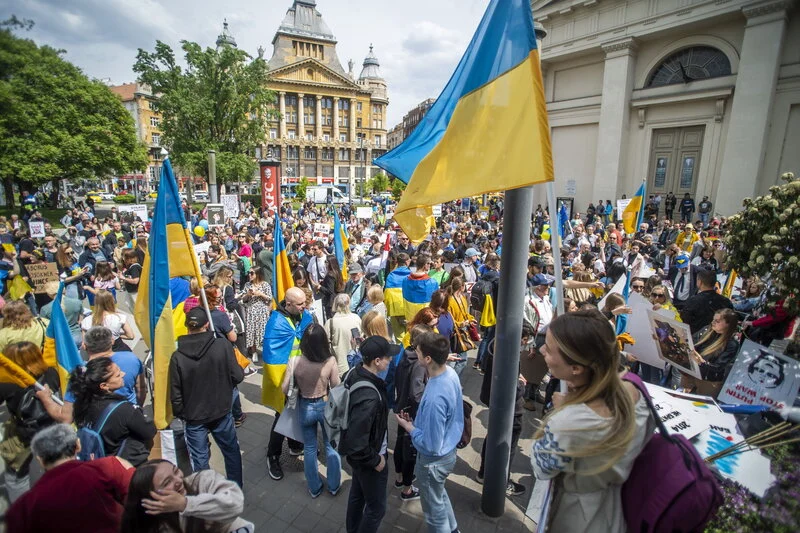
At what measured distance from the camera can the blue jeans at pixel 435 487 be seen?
310 cm

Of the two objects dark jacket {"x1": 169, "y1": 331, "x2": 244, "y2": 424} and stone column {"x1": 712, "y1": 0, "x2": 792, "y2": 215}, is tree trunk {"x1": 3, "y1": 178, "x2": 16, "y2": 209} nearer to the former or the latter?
dark jacket {"x1": 169, "y1": 331, "x2": 244, "y2": 424}

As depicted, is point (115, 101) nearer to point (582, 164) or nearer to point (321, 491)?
point (582, 164)

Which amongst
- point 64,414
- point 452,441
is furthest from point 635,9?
point 64,414

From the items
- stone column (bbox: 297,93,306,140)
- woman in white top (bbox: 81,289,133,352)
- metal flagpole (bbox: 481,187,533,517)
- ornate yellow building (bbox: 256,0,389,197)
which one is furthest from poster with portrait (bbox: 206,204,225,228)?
stone column (bbox: 297,93,306,140)

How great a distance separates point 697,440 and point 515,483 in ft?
6.85

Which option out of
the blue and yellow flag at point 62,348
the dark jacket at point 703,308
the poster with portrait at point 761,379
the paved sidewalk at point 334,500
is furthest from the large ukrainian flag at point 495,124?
the dark jacket at point 703,308

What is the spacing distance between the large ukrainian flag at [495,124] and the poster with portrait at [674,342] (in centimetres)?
264

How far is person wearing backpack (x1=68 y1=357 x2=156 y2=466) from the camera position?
2975 mm

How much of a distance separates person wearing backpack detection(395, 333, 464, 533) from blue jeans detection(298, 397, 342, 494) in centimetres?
110

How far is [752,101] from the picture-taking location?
16.5 metres

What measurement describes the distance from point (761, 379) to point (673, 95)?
21145 mm

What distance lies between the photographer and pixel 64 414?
132 inches

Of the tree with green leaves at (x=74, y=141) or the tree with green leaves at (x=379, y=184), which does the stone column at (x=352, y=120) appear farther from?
the tree with green leaves at (x=74, y=141)

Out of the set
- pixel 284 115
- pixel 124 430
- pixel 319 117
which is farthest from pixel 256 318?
pixel 319 117
